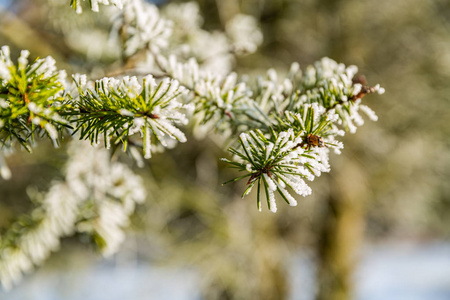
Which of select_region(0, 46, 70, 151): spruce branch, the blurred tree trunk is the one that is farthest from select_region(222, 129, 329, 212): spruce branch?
the blurred tree trunk

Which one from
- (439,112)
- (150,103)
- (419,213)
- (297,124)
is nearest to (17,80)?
(150,103)

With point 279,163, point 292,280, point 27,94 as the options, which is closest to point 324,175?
point 292,280

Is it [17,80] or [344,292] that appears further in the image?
[344,292]

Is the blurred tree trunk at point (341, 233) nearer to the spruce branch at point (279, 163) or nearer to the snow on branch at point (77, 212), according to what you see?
the snow on branch at point (77, 212)

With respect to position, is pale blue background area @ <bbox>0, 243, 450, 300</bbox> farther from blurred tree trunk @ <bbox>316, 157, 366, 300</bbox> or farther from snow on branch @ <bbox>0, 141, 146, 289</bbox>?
snow on branch @ <bbox>0, 141, 146, 289</bbox>

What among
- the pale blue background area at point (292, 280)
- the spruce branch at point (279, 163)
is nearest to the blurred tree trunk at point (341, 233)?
the pale blue background area at point (292, 280)

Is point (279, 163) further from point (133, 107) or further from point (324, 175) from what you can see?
point (324, 175)

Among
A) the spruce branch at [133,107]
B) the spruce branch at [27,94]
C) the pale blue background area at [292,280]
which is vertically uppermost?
the pale blue background area at [292,280]

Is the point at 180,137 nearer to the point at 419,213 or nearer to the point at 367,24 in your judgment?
the point at 367,24
